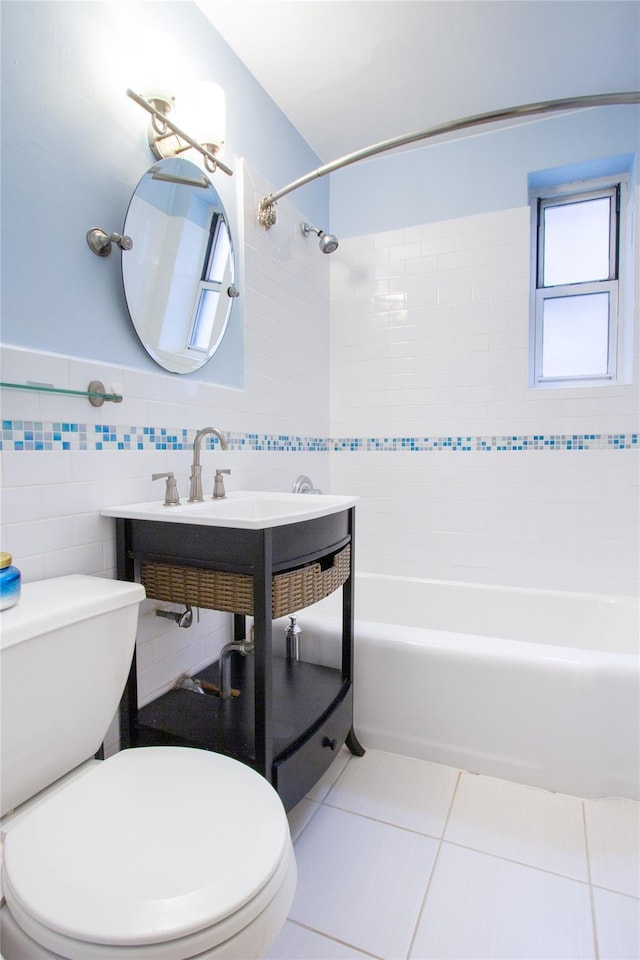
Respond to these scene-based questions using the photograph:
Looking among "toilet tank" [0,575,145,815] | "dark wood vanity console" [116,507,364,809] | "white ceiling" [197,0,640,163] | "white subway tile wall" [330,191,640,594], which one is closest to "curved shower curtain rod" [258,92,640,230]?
"white ceiling" [197,0,640,163]

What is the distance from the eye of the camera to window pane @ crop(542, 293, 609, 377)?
2316 mm

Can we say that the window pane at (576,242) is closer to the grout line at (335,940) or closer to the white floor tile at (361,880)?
the white floor tile at (361,880)

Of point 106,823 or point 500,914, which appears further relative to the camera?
point 500,914

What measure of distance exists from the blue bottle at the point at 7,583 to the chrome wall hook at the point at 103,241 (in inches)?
32.4

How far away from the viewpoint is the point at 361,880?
115cm

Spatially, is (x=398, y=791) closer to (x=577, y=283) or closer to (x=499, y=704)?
(x=499, y=704)

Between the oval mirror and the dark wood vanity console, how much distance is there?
1.99ft

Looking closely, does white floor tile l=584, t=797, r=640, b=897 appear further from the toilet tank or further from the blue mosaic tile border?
the blue mosaic tile border

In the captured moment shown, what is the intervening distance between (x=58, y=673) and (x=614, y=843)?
145cm

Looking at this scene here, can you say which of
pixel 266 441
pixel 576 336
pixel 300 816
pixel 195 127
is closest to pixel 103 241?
pixel 195 127

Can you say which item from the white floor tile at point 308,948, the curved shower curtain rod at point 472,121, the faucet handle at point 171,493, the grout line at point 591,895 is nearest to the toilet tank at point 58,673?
the faucet handle at point 171,493

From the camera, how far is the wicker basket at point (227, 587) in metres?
1.13

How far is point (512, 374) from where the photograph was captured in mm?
2279

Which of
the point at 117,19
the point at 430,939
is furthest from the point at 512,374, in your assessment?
the point at 430,939
